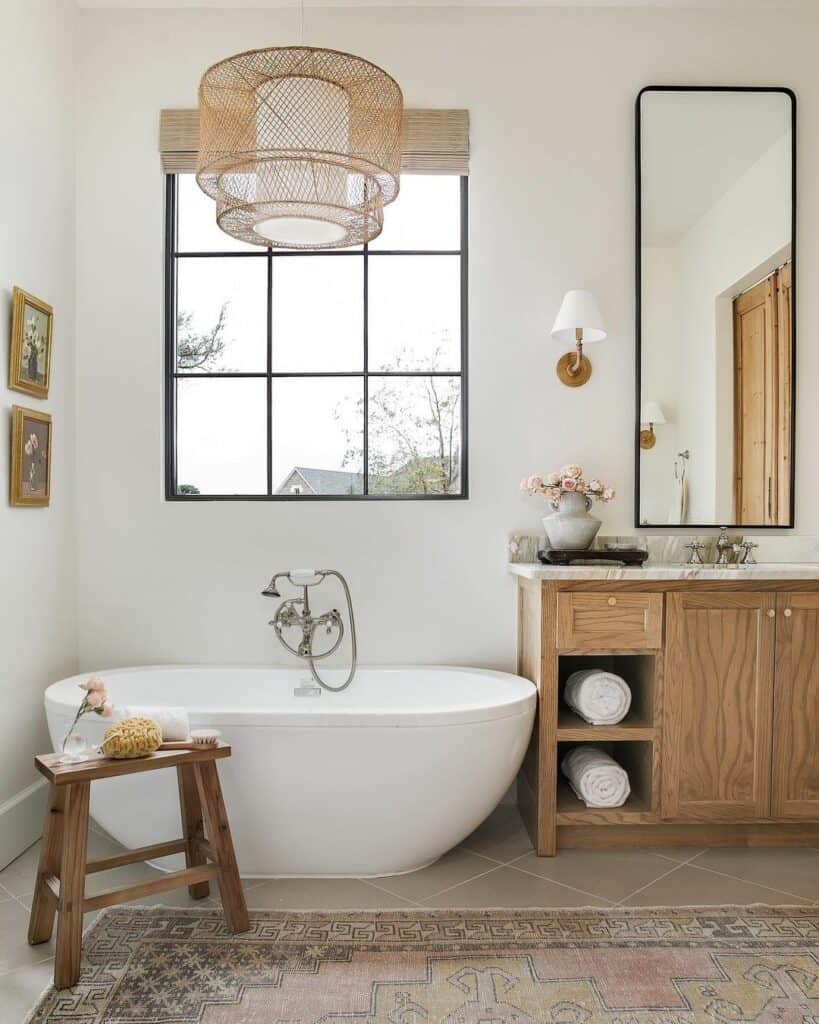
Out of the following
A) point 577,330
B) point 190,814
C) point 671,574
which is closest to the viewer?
point 190,814

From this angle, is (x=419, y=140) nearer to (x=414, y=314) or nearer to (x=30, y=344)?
(x=414, y=314)

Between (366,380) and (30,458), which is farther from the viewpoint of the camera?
(366,380)

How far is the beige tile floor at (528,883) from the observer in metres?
2.36

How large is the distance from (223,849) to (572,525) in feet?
5.13

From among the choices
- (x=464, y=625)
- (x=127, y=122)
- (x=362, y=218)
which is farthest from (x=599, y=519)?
(x=127, y=122)

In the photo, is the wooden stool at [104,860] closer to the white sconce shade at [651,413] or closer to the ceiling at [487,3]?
the white sconce shade at [651,413]

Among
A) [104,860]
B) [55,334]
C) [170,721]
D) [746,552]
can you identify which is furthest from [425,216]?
[104,860]

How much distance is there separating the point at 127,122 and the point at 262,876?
2.75 metres

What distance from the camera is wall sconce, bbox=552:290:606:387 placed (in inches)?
119

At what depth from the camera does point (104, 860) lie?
2133 millimetres

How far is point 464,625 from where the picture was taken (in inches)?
→ 127

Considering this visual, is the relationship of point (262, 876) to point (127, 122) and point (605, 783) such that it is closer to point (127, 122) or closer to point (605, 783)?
point (605, 783)

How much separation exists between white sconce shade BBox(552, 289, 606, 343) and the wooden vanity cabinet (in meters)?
0.96

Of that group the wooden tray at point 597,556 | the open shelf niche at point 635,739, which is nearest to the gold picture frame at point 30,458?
the wooden tray at point 597,556
